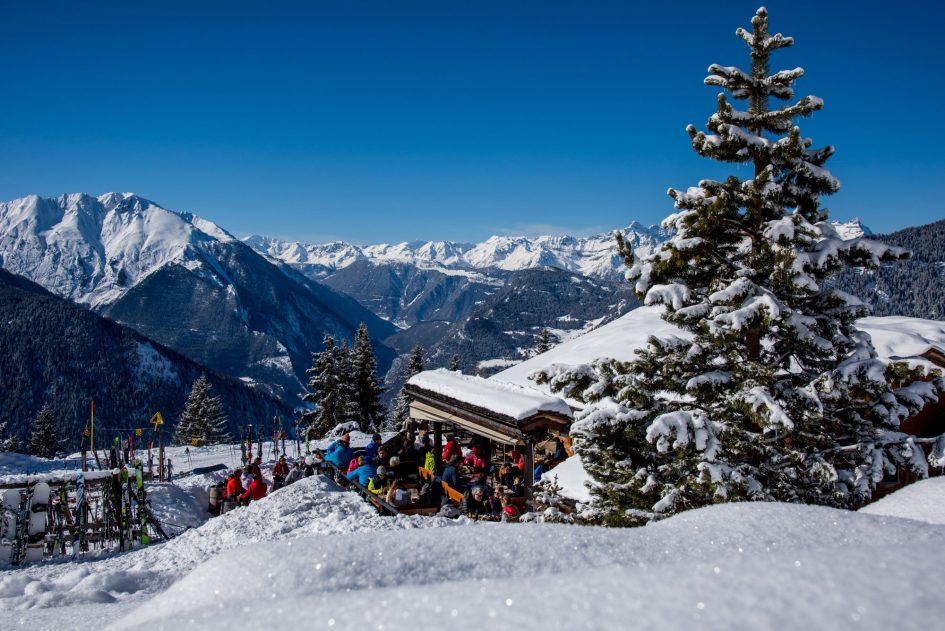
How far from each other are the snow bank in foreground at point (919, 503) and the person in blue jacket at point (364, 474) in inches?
442

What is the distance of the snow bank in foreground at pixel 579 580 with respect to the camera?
1404 millimetres

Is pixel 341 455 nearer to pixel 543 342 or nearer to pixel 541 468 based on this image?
pixel 541 468

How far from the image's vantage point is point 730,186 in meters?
7.42

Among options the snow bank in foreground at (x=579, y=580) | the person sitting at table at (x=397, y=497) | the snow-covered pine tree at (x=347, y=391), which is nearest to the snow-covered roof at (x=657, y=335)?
the person sitting at table at (x=397, y=497)

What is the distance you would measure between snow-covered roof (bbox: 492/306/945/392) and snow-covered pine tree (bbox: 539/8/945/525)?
50.7 inches

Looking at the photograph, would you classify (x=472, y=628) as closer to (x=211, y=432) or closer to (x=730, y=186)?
(x=730, y=186)

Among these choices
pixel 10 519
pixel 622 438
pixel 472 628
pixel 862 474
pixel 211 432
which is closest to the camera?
pixel 472 628

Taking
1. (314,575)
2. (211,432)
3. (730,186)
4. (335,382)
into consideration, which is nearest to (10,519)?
(314,575)

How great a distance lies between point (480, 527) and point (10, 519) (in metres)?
13.1

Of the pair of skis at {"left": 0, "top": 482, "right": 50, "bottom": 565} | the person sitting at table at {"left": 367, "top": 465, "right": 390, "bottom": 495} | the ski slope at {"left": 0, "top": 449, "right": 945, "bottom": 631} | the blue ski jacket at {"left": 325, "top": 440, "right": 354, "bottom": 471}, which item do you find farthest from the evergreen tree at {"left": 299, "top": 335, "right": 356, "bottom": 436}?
the ski slope at {"left": 0, "top": 449, "right": 945, "bottom": 631}

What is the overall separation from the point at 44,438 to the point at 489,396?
182 feet

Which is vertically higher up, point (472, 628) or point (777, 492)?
point (472, 628)

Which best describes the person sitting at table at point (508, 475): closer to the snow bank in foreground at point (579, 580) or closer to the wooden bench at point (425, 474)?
the wooden bench at point (425, 474)

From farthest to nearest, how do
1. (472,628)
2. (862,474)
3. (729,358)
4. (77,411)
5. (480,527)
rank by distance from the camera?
(77,411), (729,358), (862,474), (480,527), (472,628)
